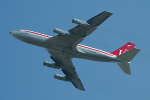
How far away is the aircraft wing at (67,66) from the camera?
77.0m

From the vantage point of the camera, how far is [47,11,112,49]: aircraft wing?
62.8 metres

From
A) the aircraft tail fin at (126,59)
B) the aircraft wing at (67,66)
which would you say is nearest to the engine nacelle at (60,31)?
the aircraft wing at (67,66)

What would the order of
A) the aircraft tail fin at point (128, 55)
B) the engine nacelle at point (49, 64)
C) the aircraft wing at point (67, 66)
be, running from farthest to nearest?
1. the engine nacelle at point (49, 64)
2. the aircraft wing at point (67, 66)
3. the aircraft tail fin at point (128, 55)

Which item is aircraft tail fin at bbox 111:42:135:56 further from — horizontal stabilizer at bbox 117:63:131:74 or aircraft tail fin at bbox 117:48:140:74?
horizontal stabilizer at bbox 117:63:131:74

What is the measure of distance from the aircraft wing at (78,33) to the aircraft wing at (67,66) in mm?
6826

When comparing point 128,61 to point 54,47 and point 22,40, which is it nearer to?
point 54,47

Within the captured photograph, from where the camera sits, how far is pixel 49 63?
79000 millimetres

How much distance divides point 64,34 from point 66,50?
4548mm

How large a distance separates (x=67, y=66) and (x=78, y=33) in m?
14.3

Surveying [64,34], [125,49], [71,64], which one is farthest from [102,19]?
[71,64]

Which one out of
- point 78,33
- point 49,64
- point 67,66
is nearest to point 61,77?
point 67,66

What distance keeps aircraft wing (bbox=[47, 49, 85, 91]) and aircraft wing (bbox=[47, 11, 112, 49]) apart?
22.4 feet

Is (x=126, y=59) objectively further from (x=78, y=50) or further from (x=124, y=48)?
(x=78, y=50)

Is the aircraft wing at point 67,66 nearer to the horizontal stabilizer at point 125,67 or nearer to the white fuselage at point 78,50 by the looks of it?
the white fuselage at point 78,50
